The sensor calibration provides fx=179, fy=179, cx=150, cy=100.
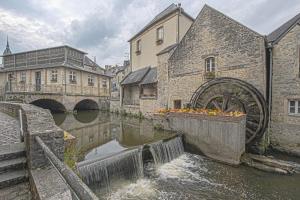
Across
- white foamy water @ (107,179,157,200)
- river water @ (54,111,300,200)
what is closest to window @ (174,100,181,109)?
river water @ (54,111,300,200)

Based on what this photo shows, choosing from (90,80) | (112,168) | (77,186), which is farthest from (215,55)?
(90,80)

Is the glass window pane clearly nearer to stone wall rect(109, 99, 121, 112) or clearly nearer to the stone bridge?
stone wall rect(109, 99, 121, 112)

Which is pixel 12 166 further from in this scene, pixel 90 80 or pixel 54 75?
pixel 90 80

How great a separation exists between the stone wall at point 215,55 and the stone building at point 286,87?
0.55m

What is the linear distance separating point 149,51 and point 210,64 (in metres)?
7.84

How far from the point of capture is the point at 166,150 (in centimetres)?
700

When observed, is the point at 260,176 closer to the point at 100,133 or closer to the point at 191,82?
the point at 191,82

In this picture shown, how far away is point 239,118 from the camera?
22.0 feet

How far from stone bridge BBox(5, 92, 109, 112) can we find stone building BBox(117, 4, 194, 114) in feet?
13.0

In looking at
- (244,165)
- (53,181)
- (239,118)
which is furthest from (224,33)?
(53,181)

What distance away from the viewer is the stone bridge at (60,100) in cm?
1575

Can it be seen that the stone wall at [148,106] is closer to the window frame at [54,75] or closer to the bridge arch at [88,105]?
the bridge arch at [88,105]

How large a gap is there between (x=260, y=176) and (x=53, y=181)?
613 cm

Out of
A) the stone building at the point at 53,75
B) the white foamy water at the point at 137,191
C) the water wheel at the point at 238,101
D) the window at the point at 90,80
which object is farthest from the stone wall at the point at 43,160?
the window at the point at 90,80
